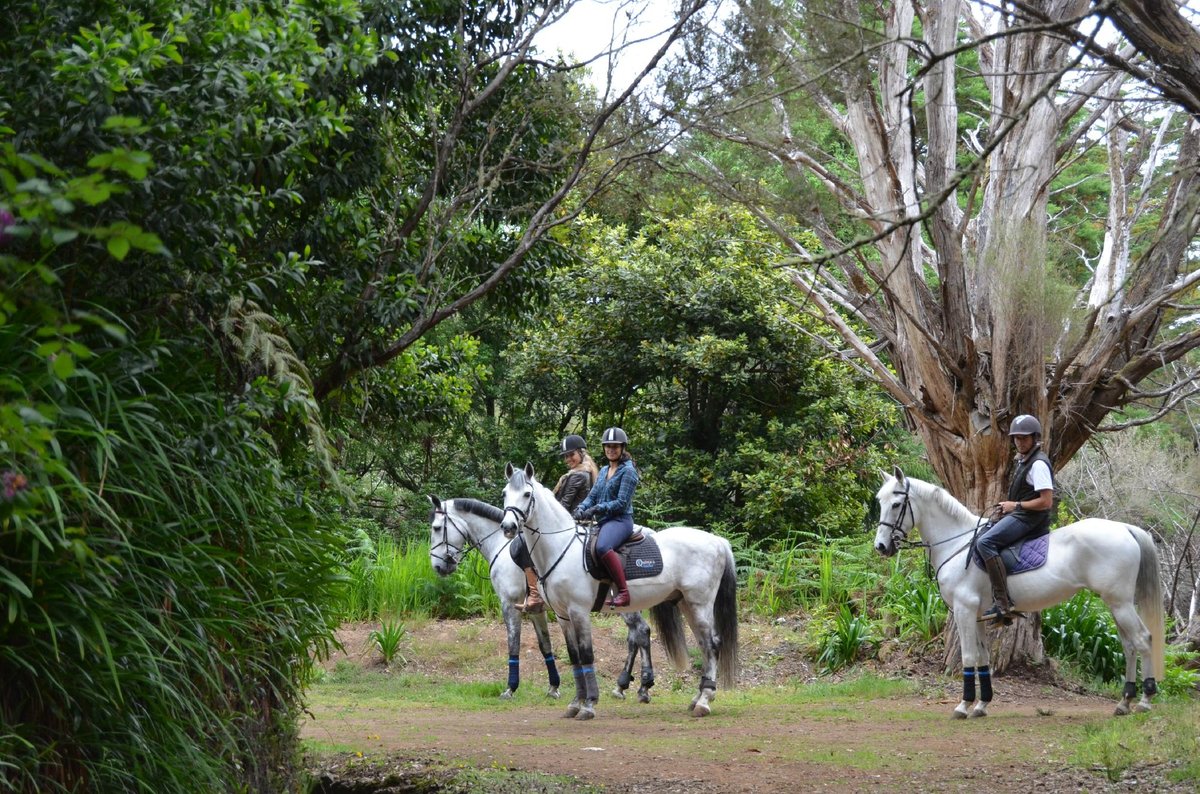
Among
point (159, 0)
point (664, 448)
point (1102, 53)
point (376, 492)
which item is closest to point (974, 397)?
point (664, 448)

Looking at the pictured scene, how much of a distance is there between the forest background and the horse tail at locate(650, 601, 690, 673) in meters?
3.09

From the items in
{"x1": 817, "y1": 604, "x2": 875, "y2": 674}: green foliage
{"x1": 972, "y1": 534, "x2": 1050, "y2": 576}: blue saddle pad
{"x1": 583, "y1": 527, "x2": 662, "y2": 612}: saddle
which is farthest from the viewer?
{"x1": 817, "y1": 604, "x2": 875, "y2": 674}: green foliage

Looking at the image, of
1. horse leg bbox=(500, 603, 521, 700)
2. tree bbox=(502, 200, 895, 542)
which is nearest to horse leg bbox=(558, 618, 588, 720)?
horse leg bbox=(500, 603, 521, 700)

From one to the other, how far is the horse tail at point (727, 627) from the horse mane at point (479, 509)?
2660mm

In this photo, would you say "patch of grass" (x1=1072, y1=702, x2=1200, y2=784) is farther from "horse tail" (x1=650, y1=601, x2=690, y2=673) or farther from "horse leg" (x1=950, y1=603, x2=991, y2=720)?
"horse tail" (x1=650, y1=601, x2=690, y2=673)

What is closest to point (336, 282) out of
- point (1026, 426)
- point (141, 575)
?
point (141, 575)

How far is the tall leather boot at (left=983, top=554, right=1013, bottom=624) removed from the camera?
1060cm

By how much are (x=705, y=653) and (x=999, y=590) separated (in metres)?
2.84

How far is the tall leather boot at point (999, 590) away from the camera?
1060 cm

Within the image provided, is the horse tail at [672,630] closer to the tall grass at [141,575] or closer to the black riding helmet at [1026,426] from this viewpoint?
the black riding helmet at [1026,426]

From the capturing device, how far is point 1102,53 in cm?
473

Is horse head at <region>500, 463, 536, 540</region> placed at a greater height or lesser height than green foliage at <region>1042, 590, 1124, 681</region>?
greater

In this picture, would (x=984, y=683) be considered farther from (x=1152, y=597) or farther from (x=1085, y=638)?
(x=1085, y=638)

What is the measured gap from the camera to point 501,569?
12.9 meters
